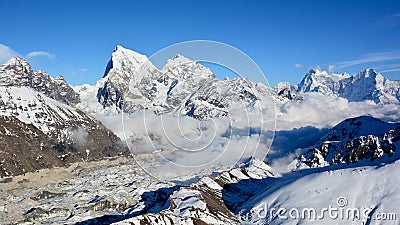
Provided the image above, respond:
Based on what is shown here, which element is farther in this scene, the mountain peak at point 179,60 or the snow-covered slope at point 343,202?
the snow-covered slope at point 343,202

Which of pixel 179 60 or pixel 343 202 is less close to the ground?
pixel 179 60

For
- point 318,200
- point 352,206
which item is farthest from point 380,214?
point 318,200

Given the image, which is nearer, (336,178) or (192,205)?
(192,205)

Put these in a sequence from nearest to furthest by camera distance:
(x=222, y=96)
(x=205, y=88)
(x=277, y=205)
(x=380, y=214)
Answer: (x=205, y=88)
(x=380, y=214)
(x=222, y=96)
(x=277, y=205)

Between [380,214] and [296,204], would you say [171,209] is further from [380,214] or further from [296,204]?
[380,214]

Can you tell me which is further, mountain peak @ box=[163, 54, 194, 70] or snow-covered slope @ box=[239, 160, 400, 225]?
snow-covered slope @ box=[239, 160, 400, 225]

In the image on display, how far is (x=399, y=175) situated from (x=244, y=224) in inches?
2855

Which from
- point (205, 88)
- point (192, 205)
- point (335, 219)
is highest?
point (205, 88)

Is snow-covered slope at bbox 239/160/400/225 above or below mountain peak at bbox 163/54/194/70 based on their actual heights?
below

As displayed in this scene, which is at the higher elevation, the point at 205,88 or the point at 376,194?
the point at 205,88

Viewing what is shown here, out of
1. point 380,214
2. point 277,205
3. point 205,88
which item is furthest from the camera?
point 277,205

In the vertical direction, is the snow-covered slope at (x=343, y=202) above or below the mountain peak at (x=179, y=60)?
below

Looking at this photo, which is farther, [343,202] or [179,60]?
[343,202]

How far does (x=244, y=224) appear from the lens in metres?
184
